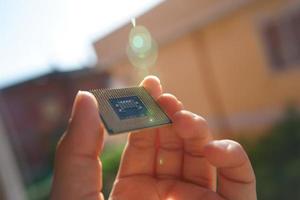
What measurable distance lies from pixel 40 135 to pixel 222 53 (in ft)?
9.97

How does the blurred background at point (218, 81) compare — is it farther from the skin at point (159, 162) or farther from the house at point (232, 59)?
the skin at point (159, 162)

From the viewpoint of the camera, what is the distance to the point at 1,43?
6.82 ft

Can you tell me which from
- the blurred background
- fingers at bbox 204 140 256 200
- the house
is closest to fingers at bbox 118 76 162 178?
fingers at bbox 204 140 256 200

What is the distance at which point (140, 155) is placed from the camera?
2.56ft

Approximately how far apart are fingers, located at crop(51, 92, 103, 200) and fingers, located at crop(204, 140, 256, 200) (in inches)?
6.3

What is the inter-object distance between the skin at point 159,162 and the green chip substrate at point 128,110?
2cm

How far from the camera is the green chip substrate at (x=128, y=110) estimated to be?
60 centimetres

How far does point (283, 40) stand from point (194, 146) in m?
4.93

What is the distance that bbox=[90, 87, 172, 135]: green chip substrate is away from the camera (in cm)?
60

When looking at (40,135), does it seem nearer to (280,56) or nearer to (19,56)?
(280,56)

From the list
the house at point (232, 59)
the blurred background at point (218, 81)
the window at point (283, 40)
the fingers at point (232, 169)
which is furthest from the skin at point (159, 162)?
the window at point (283, 40)

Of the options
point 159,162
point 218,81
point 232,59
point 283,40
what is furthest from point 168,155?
point 218,81

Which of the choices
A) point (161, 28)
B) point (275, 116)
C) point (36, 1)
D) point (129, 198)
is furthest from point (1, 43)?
point (275, 116)

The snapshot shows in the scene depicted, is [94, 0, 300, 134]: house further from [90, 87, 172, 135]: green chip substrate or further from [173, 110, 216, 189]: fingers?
[90, 87, 172, 135]: green chip substrate
